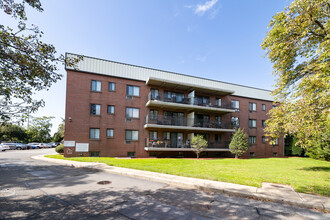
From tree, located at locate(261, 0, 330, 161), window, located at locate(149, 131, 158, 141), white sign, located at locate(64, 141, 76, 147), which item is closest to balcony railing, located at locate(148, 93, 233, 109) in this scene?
window, located at locate(149, 131, 158, 141)

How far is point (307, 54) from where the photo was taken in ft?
31.2

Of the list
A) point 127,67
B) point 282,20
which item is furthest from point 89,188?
point 127,67

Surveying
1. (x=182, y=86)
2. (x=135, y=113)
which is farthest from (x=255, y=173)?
(x=135, y=113)

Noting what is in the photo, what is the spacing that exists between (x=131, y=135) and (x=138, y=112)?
2.99 metres

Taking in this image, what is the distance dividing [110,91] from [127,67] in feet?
12.3

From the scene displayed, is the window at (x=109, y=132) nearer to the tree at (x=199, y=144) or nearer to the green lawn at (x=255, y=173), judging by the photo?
the green lawn at (x=255, y=173)

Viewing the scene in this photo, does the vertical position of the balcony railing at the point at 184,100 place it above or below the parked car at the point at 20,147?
above

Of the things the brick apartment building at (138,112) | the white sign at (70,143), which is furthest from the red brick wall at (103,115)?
the white sign at (70,143)

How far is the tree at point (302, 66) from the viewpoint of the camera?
24.9 feet

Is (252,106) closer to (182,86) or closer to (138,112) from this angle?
(182,86)

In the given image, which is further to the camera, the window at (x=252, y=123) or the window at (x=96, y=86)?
the window at (x=252, y=123)

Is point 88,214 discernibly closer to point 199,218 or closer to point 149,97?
point 199,218

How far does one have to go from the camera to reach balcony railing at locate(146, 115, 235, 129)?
20.7 meters

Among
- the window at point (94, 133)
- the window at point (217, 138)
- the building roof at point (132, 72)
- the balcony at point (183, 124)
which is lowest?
the window at point (217, 138)
